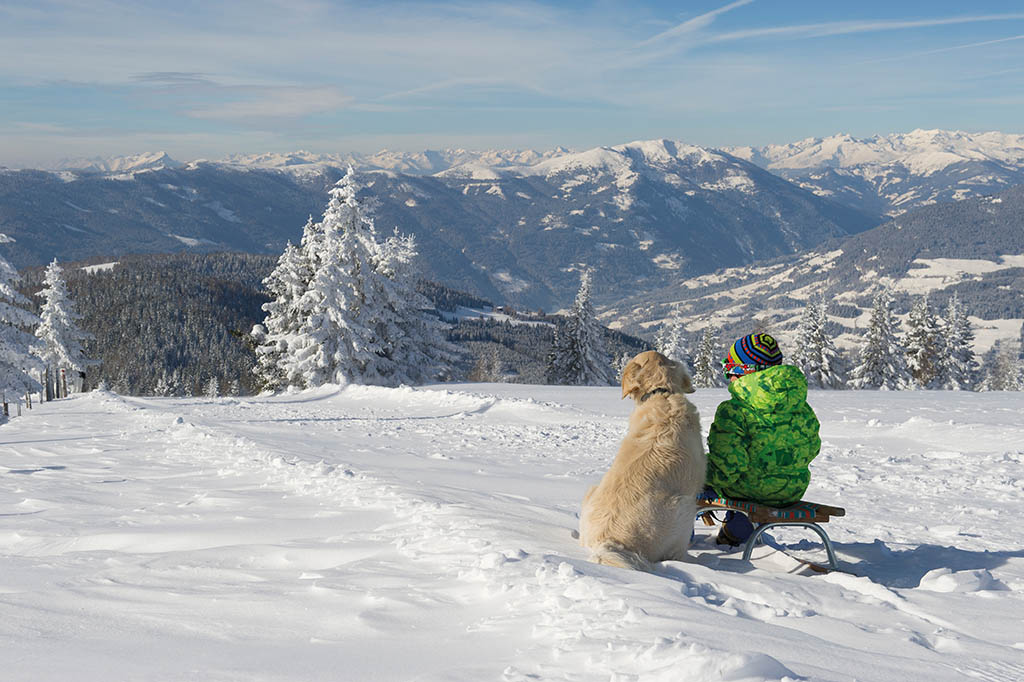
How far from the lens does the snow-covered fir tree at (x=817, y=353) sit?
49.7m

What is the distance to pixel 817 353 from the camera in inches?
1957

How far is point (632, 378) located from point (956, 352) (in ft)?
184

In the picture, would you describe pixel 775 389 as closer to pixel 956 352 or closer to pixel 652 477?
pixel 652 477

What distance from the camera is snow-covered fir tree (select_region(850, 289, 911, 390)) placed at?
161ft

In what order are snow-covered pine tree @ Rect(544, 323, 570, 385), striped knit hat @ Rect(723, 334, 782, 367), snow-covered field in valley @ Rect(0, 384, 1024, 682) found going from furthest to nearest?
snow-covered pine tree @ Rect(544, 323, 570, 385) → striped knit hat @ Rect(723, 334, 782, 367) → snow-covered field in valley @ Rect(0, 384, 1024, 682)

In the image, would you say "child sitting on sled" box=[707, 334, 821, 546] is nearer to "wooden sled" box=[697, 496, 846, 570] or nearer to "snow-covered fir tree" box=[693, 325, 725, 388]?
"wooden sled" box=[697, 496, 846, 570]

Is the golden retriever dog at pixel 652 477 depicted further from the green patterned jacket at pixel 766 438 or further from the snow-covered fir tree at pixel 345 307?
the snow-covered fir tree at pixel 345 307

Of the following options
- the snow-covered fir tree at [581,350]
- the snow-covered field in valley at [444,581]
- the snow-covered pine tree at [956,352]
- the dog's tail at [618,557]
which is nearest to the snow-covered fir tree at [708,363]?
the snow-covered fir tree at [581,350]

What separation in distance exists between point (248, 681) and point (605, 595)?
1712 mm

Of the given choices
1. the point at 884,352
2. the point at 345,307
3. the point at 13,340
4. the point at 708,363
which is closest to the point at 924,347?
the point at 884,352

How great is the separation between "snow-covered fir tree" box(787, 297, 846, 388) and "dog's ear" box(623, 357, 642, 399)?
48.5m

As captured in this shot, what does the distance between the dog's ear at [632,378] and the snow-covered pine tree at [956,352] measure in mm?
51394

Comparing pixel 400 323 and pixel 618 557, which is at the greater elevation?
pixel 400 323

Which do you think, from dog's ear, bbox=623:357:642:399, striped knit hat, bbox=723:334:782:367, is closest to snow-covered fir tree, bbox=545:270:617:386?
striped knit hat, bbox=723:334:782:367
